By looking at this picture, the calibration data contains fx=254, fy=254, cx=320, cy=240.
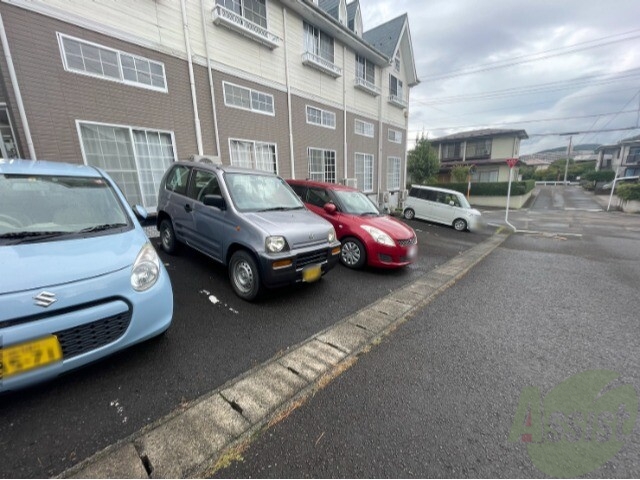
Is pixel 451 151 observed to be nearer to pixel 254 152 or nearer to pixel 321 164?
pixel 321 164

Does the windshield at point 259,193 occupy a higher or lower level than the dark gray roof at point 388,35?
lower

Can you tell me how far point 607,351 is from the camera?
2.81 metres

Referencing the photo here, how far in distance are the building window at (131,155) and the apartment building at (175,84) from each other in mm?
25

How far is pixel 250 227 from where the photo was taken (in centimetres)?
337

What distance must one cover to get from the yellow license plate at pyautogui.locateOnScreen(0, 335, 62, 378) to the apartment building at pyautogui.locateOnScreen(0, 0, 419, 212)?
609 centimetres

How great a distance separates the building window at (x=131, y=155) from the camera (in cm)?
605

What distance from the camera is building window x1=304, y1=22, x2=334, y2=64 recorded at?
418 inches

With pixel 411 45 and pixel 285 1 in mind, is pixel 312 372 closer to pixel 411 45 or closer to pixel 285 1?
pixel 285 1

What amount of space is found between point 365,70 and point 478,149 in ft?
66.7

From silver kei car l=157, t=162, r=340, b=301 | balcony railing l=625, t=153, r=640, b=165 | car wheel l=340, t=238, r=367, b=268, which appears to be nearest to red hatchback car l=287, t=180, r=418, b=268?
car wheel l=340, t=238, r=367, b=268

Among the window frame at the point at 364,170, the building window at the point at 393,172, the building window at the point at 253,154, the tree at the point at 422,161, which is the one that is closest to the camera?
A: the building window at the point at 253,154

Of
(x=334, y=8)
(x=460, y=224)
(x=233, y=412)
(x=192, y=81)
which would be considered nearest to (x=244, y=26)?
(x=192, y=81)

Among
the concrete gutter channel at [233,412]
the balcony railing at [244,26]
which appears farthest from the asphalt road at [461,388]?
the balcony railing at [244,26]

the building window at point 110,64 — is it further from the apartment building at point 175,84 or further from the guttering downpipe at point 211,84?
the guttering downpipe at point 211,84
